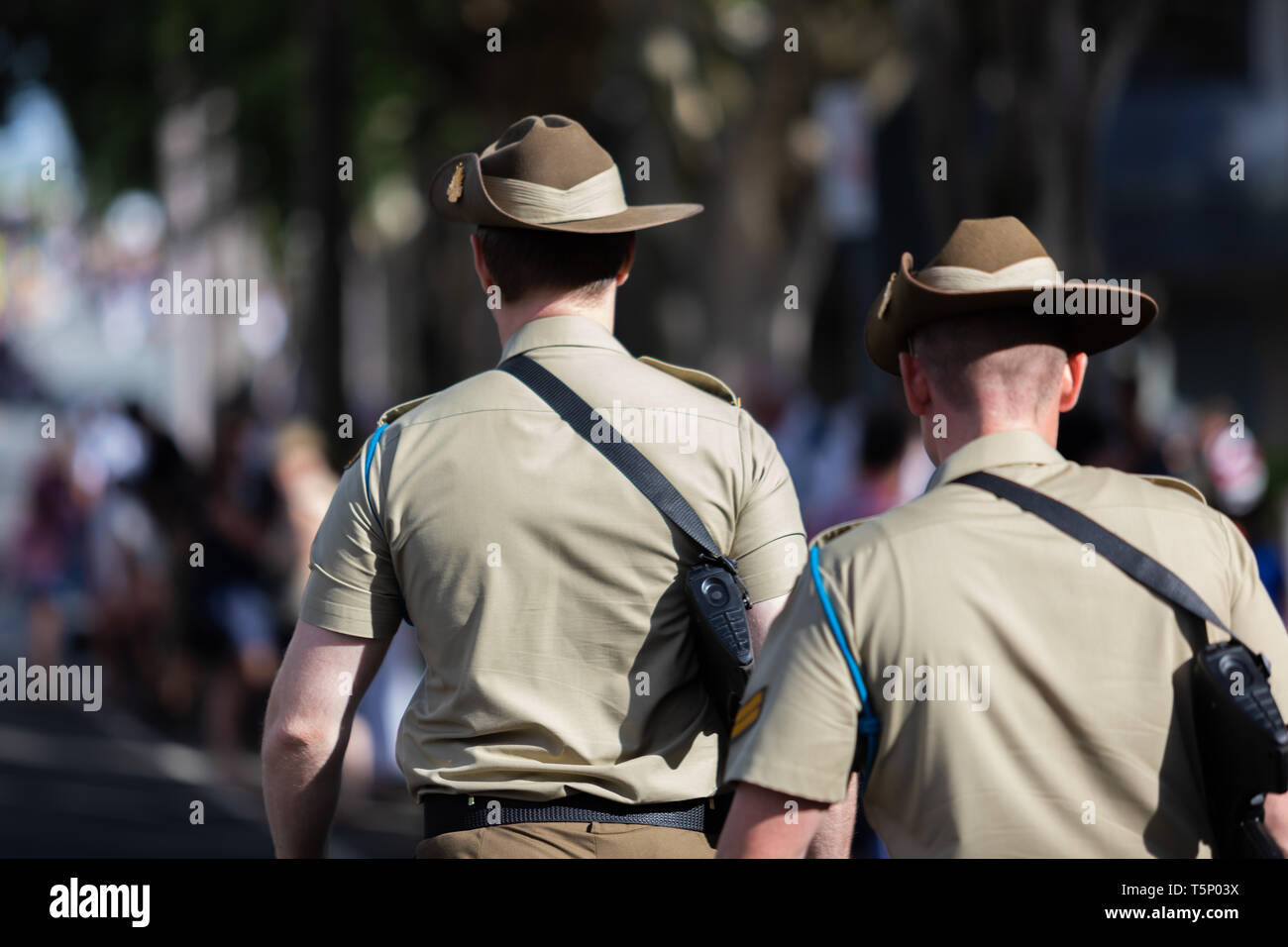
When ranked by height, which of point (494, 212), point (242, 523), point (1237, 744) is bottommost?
point (242, 523)

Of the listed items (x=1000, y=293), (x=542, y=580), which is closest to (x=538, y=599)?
(x=542, y=580)

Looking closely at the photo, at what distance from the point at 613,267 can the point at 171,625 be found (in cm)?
992

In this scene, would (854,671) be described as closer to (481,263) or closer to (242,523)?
(481,263)

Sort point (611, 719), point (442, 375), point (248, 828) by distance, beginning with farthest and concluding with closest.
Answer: point (442, 375), point (248, 828), point (611, 719)

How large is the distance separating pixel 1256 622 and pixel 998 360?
0.53 meters

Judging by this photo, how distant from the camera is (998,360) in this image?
2695 mm

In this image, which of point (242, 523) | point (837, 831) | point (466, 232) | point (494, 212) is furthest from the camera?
point (466, 232)

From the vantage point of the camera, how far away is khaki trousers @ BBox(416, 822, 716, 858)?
2.92 metres

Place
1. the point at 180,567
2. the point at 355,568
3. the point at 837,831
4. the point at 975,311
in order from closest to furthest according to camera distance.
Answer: the point at 975,311, the point at 837,831, the point at 355,568, the point at 180,567

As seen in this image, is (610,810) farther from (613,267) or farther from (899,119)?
(899,119)

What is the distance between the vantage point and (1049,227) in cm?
954

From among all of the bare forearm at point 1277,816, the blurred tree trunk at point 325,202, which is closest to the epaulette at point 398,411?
the bare forearm at point 1277,816

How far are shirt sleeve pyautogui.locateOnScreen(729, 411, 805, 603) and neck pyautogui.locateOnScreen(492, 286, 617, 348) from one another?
325mm

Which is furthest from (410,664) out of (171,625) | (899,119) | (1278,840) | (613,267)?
(899,119)
